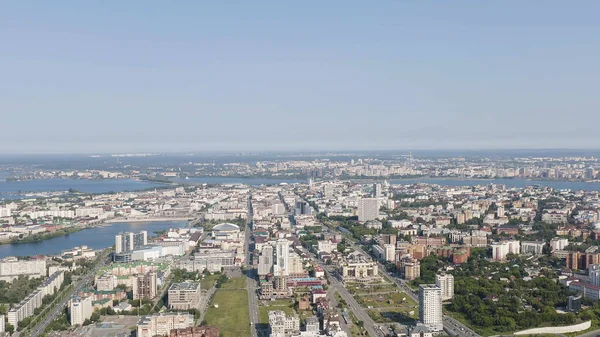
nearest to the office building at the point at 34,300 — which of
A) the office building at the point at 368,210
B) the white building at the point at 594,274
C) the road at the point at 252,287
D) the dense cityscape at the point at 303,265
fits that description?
the dense cityscape at the point at 303,265

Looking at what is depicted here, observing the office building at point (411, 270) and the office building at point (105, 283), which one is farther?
the office building at point (411, 270)

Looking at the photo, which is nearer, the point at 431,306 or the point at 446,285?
the point at 431,306

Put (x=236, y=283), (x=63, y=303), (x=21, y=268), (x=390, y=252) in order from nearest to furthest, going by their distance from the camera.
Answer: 1. (x=63, y=303)
2. (x=236, y=283)
3. (x=21, y=268)
4. (x=390, y=252)

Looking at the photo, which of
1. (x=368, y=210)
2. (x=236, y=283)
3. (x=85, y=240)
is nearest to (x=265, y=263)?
(x=236, y=283)

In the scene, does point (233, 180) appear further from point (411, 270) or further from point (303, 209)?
point (411, 270)

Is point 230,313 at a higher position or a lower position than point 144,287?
lower

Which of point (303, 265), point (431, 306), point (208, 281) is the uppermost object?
point (431, 306)

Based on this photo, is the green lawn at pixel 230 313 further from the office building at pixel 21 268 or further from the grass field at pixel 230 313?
the office building at pixel 21 268

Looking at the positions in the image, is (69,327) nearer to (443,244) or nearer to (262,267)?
(262,267)
